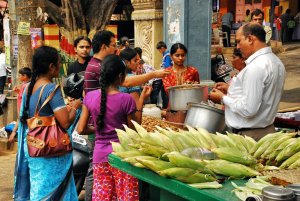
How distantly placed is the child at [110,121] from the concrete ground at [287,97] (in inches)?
104

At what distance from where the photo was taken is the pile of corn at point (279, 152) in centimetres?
351

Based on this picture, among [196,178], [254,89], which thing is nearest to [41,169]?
[196,178]

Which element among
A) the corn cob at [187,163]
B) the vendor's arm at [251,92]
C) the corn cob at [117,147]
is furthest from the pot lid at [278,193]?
the vendor's arm at [251,92]

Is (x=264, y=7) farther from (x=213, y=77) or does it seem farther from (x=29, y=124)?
(x=29, y=124)

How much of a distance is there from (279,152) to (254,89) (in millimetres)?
690

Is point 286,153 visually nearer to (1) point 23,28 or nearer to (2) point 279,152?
(2) point 279,152

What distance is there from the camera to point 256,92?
4.17 m

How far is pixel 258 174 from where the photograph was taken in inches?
130

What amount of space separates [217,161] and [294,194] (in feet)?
2.92

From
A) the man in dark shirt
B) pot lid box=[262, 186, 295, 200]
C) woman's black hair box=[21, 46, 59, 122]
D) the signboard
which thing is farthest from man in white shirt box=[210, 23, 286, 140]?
the signboard

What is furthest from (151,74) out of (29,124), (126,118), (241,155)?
(241,155)

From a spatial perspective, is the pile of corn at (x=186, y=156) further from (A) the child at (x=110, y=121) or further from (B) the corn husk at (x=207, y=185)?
(A) the child at (x=110, y=121)

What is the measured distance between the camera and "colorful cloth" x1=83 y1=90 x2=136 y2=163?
422 cm

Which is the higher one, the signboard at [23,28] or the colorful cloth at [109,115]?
the signboard at [23,28]
